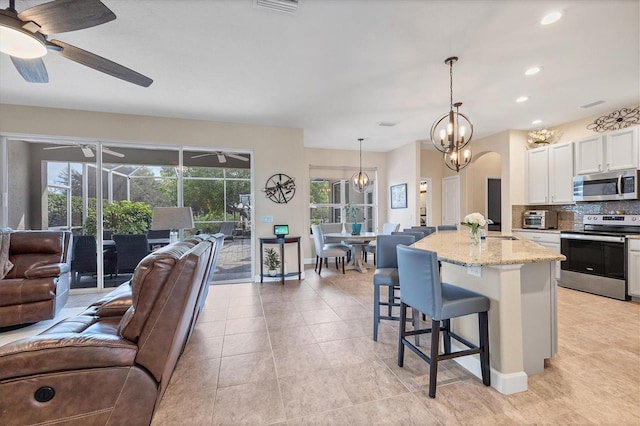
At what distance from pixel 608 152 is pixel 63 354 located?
6548mm

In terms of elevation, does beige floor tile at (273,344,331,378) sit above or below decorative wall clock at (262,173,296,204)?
below

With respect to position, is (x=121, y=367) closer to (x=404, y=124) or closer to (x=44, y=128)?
(x=44, y=128)

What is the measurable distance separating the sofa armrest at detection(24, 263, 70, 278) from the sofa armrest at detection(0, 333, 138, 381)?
2300 mm

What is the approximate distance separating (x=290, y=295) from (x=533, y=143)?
17.9 feet

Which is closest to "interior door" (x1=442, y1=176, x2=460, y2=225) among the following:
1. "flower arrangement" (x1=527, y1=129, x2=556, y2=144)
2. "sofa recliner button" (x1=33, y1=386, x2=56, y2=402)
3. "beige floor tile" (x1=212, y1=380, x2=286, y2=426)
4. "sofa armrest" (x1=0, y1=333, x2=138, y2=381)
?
"flower arrangement" (x1=527, y1=129, x2=556, y2=144)

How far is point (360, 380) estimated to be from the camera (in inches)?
83.1

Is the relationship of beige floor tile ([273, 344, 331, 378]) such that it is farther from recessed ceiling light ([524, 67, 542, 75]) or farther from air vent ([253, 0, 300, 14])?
recessed ceiling light ([524, 67, 542, 75])

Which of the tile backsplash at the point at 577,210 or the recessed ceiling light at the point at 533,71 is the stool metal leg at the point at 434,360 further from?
the tile backsplash at the point at 577,210

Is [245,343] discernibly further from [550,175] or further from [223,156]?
[550,175]

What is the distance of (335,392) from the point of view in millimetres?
1981

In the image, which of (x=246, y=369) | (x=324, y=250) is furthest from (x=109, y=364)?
(x=324, y=250)

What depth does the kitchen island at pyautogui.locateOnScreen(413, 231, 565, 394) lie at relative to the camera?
1959 millimetres

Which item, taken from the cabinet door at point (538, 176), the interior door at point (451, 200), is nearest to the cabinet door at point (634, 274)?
the cabinet door at point (538, 176)

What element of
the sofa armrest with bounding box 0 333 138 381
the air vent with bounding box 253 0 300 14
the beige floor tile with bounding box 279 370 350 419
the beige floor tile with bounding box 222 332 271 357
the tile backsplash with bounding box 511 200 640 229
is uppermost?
the air vent with bounding box 253 0 300 14
